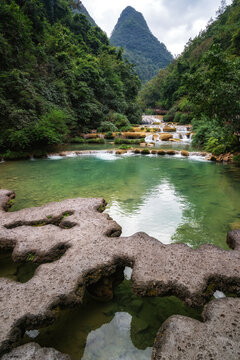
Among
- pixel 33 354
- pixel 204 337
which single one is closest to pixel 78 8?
pixel 33 354

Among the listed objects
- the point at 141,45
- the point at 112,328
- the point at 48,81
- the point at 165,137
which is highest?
the point at 141,45

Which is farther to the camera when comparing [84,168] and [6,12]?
[6,12]

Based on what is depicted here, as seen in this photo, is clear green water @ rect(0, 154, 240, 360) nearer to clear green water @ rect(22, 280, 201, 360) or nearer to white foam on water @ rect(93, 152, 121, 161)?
clear green water @ rect(22, 280, 201, 360)

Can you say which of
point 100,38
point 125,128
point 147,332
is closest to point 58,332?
point 147,332

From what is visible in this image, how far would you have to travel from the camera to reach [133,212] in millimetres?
5000

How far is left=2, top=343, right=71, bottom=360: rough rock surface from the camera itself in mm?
1521

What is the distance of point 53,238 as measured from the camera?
311 centimetres

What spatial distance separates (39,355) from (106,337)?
0.69 metres

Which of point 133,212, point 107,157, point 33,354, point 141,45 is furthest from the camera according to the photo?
point 141,45

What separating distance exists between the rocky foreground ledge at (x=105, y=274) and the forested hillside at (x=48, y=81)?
36.0 feet

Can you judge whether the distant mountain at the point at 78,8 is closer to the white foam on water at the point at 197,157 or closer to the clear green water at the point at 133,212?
the white foam on water at the point at 197,157

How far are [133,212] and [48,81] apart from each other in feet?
67.7

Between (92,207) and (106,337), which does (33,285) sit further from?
(92,207)

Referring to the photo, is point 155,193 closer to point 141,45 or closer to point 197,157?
point 197,157
